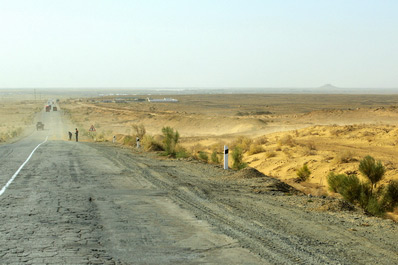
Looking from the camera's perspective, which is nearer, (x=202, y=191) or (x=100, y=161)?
(x=202, y=191)

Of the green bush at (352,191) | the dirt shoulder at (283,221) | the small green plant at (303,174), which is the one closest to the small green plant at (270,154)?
the small green plant at (303,174)

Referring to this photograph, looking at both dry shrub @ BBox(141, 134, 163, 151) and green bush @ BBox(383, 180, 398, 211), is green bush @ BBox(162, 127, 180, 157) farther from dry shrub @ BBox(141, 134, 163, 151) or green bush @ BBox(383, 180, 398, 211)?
green bush @ BBox(383, 180, 398, 211)

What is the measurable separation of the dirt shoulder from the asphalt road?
0.40 metres

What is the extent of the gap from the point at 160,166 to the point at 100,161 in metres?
3.74

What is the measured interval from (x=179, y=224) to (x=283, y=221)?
212 centimetres

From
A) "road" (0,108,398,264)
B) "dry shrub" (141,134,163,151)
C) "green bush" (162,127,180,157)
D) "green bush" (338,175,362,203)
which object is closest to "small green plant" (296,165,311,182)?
"road" (0,108,398,264)

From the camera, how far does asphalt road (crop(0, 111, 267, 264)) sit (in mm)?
6742

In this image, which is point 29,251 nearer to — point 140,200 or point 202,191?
point 140,200

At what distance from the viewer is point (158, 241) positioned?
7602 mm

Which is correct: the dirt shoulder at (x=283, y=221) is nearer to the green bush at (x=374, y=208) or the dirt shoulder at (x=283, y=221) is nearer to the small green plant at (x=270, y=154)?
the green bush at (x=374, y=208)

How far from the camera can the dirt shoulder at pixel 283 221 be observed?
22.7 ft

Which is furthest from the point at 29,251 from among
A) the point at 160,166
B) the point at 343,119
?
the point at 343,119

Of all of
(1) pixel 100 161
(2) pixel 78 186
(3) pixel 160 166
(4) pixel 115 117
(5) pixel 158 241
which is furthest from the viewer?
(4) pixel 115 117

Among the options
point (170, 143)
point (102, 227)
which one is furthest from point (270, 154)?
Result: point (102, 227)
